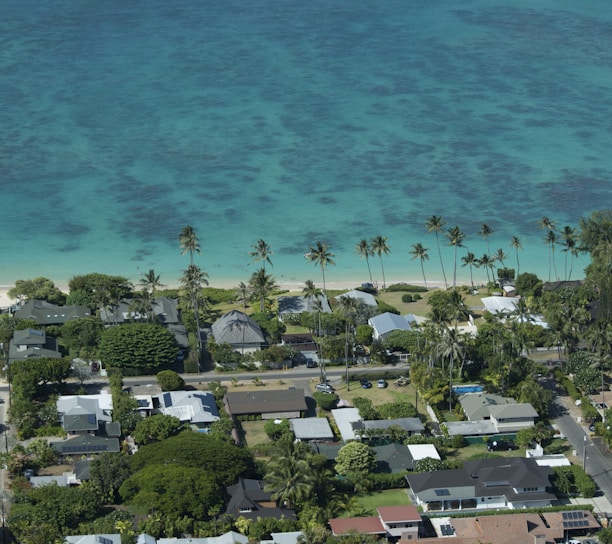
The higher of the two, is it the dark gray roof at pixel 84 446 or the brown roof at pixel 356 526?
the dark gray roof at pixel 84 446

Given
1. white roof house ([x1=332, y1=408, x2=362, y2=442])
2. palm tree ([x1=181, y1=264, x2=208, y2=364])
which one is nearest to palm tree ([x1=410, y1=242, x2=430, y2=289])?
palm tree ([x1=181, y1=264, x2=208, y2=364])

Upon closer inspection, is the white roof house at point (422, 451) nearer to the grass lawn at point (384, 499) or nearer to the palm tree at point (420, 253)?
the grass lawn at point (384, 499)

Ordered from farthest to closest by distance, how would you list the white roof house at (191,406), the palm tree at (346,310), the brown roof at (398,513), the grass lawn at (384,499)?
the palm tree at (346,310) → the white roof house at (191,406) → the grass lawn at (384,499) → the brown roof at (398,513)

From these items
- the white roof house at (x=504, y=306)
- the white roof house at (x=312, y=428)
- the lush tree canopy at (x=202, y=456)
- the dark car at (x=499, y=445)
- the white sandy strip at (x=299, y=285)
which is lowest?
the white sandy strip at (x=299, y=285)

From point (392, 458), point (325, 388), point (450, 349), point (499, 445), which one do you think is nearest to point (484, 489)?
point (392, 458)

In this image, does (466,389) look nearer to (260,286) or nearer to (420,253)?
(260,286)

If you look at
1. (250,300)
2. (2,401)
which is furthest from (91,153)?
(2,401)

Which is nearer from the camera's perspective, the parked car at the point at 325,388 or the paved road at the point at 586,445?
the paved road at the point at 586,445

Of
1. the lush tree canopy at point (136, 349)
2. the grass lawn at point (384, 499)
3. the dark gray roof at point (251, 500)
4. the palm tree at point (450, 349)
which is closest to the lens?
the dark gray roof at point (251, 500)

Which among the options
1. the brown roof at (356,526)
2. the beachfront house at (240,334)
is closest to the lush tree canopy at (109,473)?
the brown roof at (356,526)
